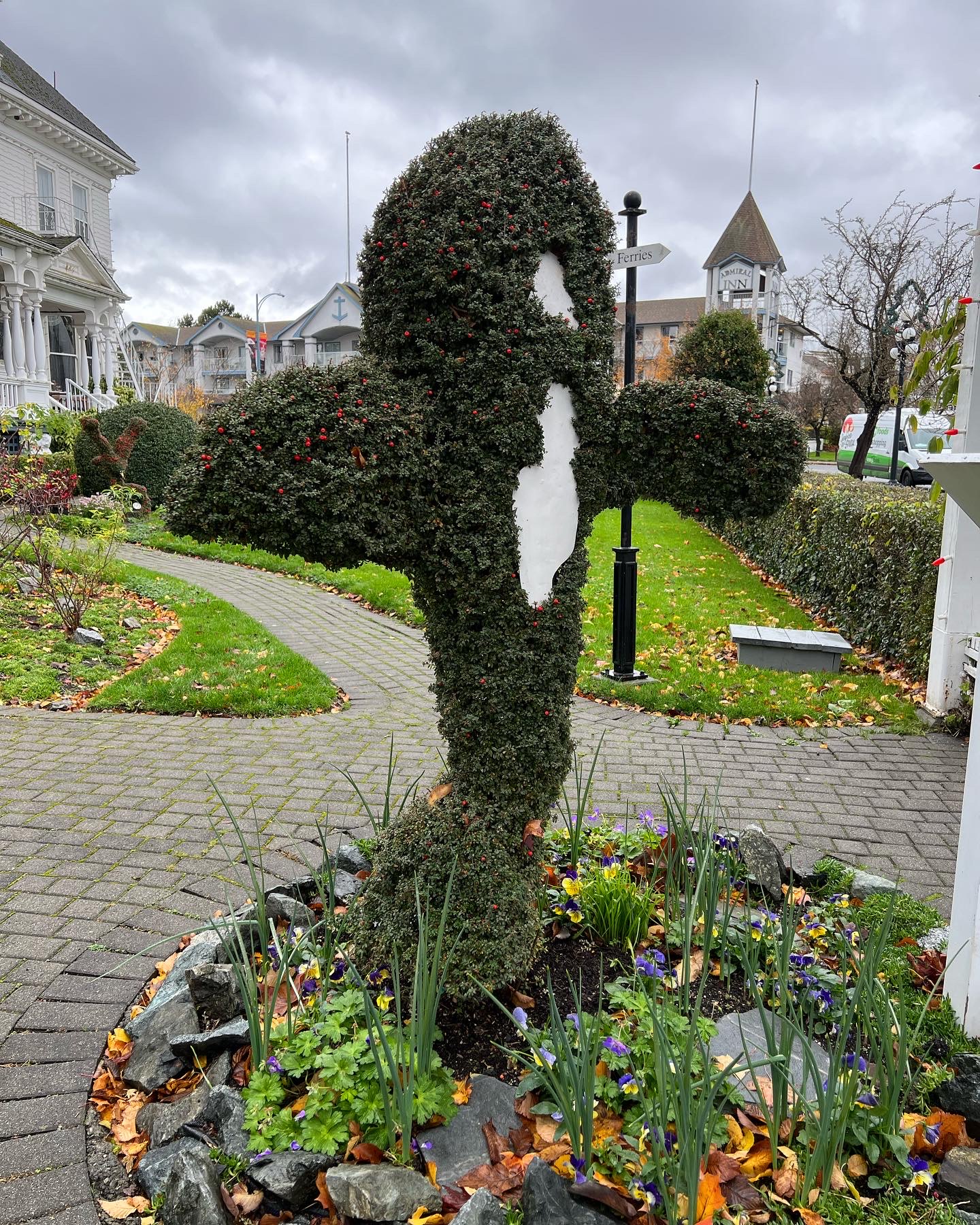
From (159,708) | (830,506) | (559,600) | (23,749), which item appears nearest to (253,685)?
(159,708)

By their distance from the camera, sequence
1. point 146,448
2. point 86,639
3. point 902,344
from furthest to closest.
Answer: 1. point 902,344
2. point 146,448
3. point 86,639

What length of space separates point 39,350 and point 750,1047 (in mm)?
25202

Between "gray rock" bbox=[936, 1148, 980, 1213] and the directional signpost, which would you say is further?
the directional signpost

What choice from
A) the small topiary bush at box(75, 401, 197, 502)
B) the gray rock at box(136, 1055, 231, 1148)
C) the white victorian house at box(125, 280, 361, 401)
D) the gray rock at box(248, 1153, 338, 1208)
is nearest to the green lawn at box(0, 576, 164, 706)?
the gray rock at box(136, 1055, 231, 1148)

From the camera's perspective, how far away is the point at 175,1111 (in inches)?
97.3

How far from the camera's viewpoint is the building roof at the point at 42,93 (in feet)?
76.4

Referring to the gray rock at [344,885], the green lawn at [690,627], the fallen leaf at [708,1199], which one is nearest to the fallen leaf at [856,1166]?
the fallen leaf at [708,1199]

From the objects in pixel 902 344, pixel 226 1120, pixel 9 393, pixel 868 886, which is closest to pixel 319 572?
pixel 868 886

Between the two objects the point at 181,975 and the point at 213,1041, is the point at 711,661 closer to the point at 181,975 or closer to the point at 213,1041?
the point at 181,975

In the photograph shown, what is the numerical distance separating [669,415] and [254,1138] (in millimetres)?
2489

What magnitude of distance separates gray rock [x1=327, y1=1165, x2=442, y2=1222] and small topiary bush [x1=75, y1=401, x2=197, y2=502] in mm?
13771

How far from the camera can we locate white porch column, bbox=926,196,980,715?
214 inches

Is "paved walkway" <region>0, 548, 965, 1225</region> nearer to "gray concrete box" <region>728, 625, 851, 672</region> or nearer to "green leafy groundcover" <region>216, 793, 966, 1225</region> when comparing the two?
"green leafy groundcover" <region>216, 793, 966, 1225</region>

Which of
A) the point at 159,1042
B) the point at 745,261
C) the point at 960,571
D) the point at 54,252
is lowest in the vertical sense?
the point at 159,1042
